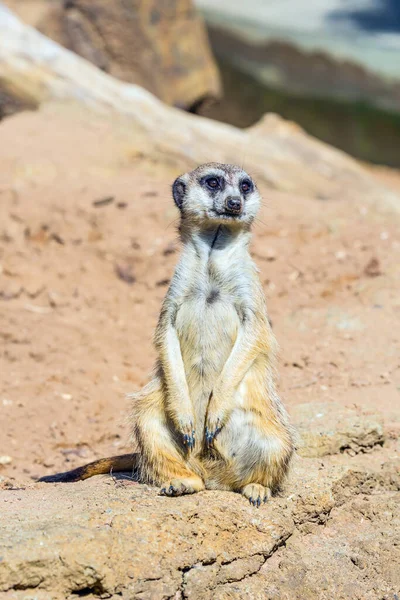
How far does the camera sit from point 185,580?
2.90 metres

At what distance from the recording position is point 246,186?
12.3 ft

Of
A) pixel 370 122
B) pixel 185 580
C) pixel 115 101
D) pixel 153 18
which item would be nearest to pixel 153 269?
pixel 115 101

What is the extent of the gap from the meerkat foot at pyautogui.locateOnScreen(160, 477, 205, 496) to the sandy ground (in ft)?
3.61

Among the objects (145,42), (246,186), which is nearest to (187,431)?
(246,186)

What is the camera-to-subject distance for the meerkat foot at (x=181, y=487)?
3.24m

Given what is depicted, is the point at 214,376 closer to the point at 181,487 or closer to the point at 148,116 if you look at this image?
the point at 181,487

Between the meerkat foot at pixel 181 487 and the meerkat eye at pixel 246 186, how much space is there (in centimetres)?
123

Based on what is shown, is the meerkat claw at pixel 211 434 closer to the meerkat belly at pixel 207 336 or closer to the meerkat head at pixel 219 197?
the meerkat belly at pixel 207 336

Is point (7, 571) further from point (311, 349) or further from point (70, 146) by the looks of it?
point (70, 146)

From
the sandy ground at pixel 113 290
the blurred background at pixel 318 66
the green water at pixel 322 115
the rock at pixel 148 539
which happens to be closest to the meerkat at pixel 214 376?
the rock at pixel 148 539

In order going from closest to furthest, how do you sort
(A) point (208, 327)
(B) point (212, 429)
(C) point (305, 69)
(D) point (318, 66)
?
(B) point (212, 429), (A) point (208, 327), (D) point (318, 66), (C) point (305, 69)

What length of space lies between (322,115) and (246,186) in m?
10.3

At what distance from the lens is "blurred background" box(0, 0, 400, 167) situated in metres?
11.6

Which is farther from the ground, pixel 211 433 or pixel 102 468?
pixel 211 433
